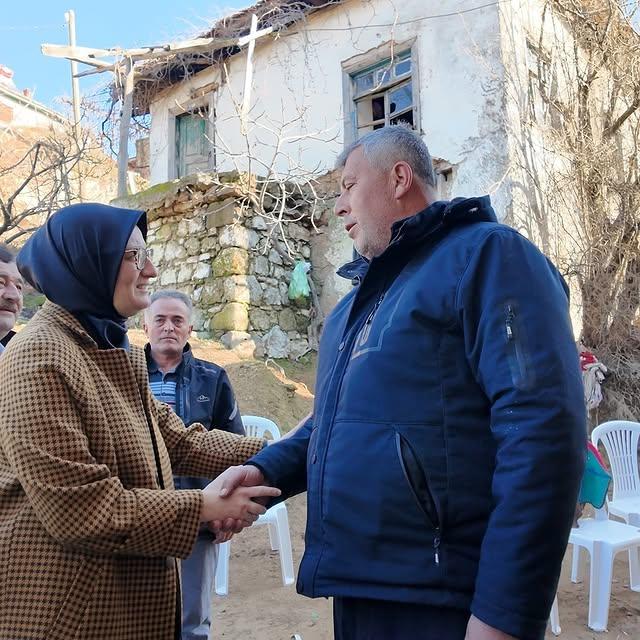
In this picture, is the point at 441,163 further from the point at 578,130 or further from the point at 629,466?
the point at 629,466

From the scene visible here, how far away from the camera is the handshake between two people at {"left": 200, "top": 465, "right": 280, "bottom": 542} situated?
1.70 m

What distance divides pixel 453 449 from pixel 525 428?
0.57 feet

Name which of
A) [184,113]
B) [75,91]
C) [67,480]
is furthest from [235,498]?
[75,91]

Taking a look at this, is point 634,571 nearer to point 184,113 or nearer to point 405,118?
point 405,118

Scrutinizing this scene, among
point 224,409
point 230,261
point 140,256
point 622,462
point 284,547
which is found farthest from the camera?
point 230,261

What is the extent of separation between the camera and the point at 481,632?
1.18 metres

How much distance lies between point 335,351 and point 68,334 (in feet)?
2.38

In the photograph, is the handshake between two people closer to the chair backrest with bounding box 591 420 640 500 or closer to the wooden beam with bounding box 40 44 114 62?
the chair backrest with bounding box 591 420 640 500

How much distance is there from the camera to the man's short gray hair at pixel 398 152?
175 cm

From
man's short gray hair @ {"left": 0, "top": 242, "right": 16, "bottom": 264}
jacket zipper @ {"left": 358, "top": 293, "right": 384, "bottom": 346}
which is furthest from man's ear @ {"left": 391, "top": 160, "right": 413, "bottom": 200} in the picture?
man's short gray hair @ {"left": 0, "top": 242, "right": 16, "bottom": 264}

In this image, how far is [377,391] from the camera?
4.63 ft

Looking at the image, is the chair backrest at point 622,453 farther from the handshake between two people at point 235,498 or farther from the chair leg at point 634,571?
the handshake between two people at point 235,498

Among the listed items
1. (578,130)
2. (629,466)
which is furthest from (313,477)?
(578,130)

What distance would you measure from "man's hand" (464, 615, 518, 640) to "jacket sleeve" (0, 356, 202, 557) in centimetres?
73
